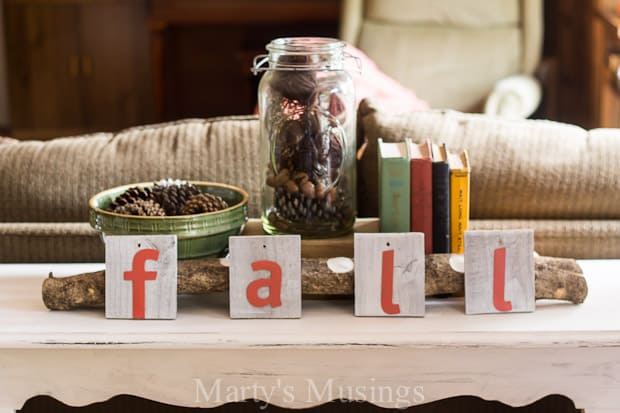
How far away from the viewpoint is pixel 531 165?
1.36 metres

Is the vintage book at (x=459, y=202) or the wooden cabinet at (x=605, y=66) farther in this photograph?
the wooden cabinet at (x=605, y=66)

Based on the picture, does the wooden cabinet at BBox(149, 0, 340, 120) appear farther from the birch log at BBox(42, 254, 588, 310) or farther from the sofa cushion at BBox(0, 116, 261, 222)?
the birch log at BBox(42, 254, 588, 310)

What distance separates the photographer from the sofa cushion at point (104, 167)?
1.42m

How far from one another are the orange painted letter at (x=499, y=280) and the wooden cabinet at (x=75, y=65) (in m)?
3.77

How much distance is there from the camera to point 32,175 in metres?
1.43

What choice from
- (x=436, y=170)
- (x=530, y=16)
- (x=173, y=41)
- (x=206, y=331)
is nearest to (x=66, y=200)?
(x=206, y=331)

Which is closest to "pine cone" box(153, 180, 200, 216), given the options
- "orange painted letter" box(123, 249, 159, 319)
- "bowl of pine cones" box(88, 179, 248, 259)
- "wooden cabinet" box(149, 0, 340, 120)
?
"bowl of pine cones" box(88, 179, 248, 259)

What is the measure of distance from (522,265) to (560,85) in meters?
3.22

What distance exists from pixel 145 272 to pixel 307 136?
0.27m

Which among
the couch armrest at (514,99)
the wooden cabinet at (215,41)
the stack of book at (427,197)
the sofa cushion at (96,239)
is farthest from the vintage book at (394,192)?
the wooden cabinet at (215,41)

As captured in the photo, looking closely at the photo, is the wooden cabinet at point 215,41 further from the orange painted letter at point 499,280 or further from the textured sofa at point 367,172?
the orange painted letter at point 499,280

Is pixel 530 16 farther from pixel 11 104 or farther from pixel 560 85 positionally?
pixel 11 104

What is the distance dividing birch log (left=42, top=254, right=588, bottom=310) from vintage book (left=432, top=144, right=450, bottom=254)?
0.04 meters

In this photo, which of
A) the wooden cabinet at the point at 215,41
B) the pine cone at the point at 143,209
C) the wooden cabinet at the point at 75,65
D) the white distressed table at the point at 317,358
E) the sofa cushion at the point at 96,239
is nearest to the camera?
the white distressed table at the point at 317,358
